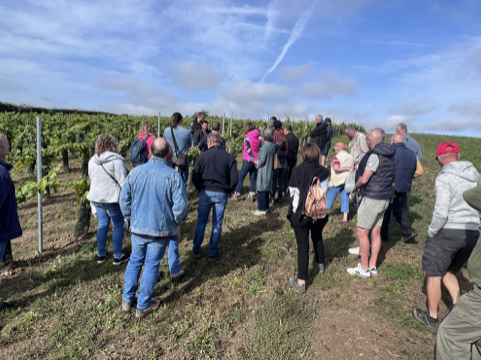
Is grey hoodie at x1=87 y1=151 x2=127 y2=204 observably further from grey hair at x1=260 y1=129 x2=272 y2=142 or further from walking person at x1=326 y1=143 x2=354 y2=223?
walking person at x1=326 y1=143 x2=354 y2=223

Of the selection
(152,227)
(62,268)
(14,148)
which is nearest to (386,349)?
(152,227)

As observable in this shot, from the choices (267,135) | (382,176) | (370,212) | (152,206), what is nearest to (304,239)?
(370,212)

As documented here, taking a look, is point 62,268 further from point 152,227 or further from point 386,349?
point 386,349

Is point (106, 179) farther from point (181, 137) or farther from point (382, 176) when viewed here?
point (382, 176)

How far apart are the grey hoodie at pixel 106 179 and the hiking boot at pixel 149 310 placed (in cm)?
138

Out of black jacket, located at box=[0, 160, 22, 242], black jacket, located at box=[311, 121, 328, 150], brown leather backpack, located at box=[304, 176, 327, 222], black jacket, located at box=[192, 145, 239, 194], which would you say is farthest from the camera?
black jacket, located at box=[311, 121, 328, 150]

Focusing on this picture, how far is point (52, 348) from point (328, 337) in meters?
2.65

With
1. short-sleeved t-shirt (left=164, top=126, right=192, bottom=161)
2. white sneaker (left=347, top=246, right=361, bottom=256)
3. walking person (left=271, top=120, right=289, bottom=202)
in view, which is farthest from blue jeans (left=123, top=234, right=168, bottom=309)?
walking person (left=271, top=120, right=289, bottom=202)

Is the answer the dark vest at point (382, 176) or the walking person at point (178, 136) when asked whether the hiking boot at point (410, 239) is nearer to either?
the dark vest at point (382, 176)

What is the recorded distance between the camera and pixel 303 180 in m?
3.45

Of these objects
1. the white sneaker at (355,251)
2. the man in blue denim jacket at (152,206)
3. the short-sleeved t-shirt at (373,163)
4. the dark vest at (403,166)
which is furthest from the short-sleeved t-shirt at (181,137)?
the dark vest at (403,166)

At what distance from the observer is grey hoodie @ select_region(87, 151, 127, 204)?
3.64 meters

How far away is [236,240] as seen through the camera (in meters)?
5.08

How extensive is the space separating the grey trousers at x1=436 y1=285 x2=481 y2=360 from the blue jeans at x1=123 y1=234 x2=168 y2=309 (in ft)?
8.47
